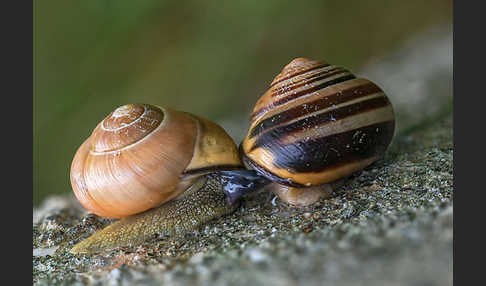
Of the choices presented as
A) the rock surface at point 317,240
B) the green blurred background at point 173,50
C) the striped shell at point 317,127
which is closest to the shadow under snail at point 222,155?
the striped shell at point 317,127

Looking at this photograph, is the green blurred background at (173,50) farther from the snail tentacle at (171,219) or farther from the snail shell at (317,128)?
the snail shell at (317,128)

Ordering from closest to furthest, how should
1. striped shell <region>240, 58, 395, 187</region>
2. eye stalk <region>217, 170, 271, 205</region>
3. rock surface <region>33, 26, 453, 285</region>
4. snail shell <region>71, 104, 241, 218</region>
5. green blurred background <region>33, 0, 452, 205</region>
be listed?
rock surface <region>33, 26, 453, 285</region>
striped shell <region>240, 58, 395, 187</region>
snail shell <region>71, 104, 241, 218</region>
eye stalk <region>217, 170, 271, 205</region>
green blurred background <region>33, 0, 452, 205</region>

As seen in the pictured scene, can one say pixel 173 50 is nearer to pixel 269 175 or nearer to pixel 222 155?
pixel 222 155

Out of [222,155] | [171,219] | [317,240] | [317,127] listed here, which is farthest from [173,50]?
[317,240]

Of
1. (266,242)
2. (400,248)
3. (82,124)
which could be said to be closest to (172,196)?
(266,242)

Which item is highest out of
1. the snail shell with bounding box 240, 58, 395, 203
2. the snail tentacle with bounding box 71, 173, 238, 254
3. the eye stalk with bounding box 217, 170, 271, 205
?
the snail shell with bounding box 240, 58, 395, 203

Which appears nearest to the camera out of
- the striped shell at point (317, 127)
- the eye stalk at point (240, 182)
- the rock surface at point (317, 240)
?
the rock surface at point (317, 240)

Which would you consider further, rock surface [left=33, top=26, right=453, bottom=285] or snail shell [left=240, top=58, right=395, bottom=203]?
snail shell [left=240, top=58, right=395, bottom=203]

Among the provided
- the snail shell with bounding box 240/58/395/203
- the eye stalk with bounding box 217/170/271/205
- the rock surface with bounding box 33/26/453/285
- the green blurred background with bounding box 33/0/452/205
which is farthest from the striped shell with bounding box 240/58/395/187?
the green blurred background with bounding box 33/0/452/205

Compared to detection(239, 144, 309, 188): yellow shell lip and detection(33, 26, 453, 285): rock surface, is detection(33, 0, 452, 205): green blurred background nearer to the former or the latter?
detection(33, 26, 453, 285): rock surface
